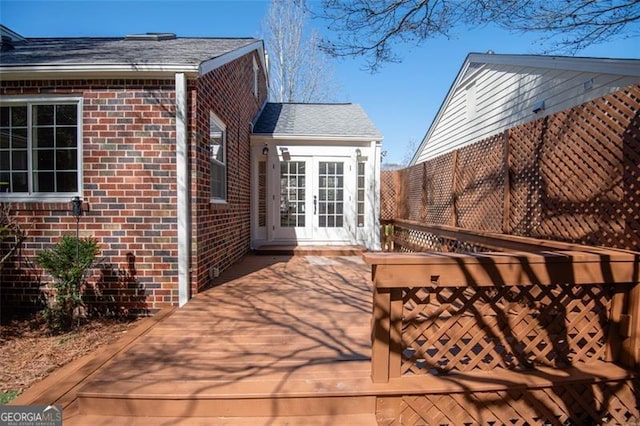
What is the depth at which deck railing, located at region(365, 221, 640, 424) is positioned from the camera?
6.98ft

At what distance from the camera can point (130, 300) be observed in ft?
12.8

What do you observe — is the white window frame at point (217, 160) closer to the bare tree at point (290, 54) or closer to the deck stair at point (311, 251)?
the deck stair at point (311, 251)

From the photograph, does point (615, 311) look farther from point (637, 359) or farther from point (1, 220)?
point (1, 220)

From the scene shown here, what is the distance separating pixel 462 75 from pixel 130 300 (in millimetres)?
10832

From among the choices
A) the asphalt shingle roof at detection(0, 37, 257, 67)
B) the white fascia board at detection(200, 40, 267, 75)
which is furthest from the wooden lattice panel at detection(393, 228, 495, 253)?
the asphalt shingle roof at detection(0, 37, 257, 67)

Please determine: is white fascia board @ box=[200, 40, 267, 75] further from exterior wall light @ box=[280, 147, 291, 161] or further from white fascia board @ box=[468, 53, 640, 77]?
white fascia board @ box=[468, 53, 640, 77]

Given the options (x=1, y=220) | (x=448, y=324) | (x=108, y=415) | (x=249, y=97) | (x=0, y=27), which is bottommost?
(x=108, y=415)

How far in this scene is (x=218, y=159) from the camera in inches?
205

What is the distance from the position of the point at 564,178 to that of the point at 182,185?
13.6 ft

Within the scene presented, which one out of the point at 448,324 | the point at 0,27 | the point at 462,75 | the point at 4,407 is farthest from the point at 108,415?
the point at 462,75

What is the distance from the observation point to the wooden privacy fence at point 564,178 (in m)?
2.50

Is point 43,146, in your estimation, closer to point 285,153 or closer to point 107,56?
point 107,56

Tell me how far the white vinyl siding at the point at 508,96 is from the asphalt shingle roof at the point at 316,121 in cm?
326

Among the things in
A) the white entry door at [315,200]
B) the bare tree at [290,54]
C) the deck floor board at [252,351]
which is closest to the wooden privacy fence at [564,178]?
the deck floor board at [252,351]
